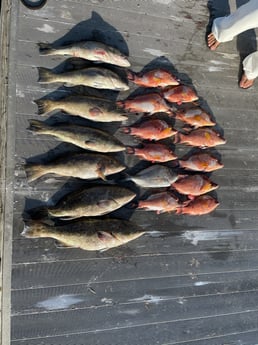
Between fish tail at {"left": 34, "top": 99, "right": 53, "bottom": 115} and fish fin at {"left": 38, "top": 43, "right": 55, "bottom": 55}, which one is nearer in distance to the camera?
fish tail at {"left": 34, "top": 99, "right": 53, "bottom": 115}

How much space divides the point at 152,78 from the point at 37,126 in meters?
1.03

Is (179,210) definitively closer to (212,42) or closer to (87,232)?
(87,232)

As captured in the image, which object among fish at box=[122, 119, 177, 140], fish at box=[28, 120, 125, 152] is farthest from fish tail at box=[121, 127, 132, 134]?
fish at box=[28, 120, 125, 152]

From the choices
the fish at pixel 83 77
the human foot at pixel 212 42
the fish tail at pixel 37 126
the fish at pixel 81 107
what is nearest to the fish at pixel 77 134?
the fish tail at pixel 37 126

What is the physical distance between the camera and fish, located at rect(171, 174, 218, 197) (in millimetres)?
3477

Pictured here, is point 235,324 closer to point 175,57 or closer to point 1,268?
point 1,268

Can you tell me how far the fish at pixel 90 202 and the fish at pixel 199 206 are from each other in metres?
0.53

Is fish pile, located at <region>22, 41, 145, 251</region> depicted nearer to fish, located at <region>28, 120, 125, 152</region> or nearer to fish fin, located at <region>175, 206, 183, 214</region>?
fish, located at <region>28, 120, 125, 152</region>

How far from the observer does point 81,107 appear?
125 inches

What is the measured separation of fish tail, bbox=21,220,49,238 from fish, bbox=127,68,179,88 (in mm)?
1414

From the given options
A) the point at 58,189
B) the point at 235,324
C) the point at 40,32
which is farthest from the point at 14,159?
the point at 235,324

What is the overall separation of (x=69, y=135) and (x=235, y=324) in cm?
216

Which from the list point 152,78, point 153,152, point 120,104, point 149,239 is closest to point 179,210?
point 149,239

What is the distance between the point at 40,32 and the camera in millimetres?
3359
